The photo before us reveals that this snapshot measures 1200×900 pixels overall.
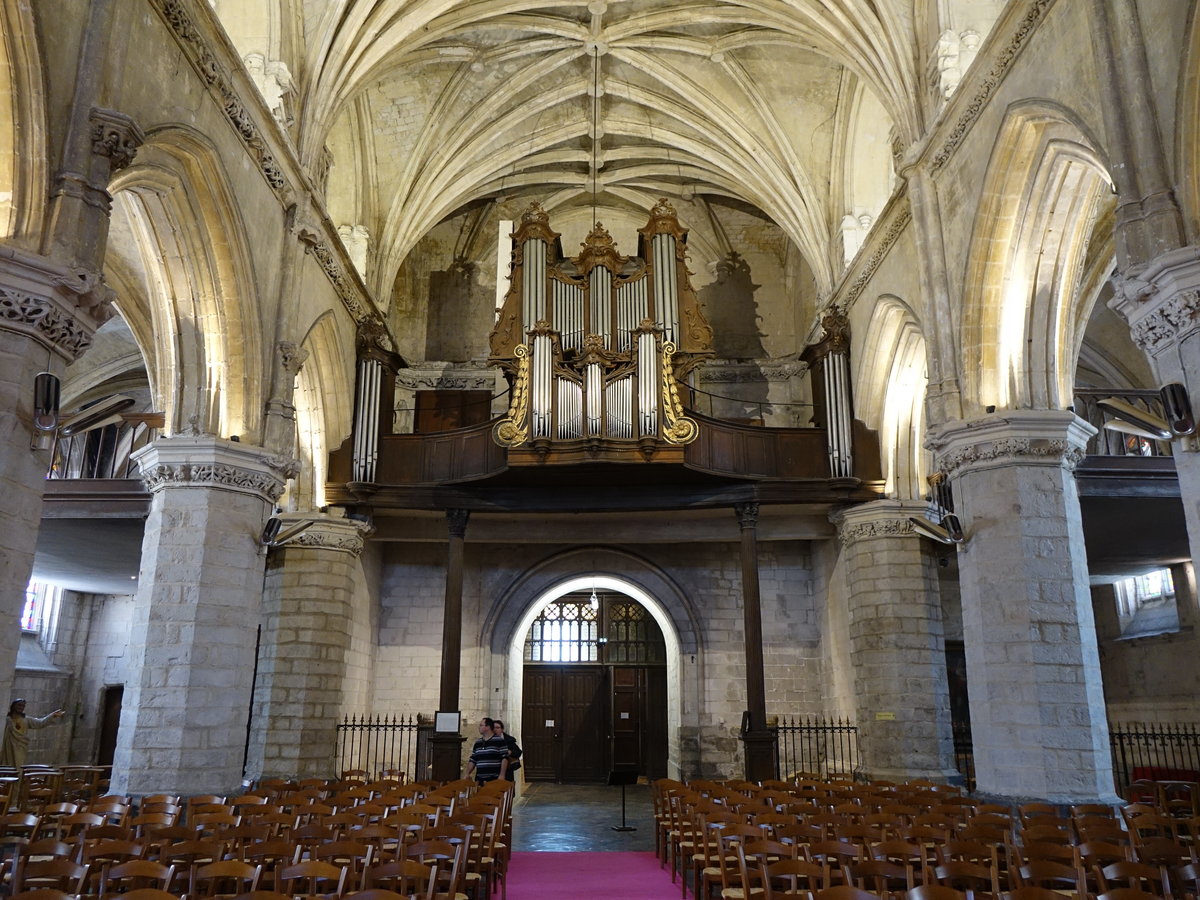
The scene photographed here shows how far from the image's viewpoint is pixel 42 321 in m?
7.33

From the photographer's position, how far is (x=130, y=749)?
1055 centimetres

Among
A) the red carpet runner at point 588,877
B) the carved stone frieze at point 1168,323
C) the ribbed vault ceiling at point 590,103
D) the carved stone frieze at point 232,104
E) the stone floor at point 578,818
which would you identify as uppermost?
the ribbed vault ceiling at point 590,103

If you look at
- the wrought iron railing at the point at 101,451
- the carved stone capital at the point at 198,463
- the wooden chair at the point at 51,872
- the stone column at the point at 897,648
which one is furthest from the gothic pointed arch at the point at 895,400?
the wooden chair at the point at 51,872

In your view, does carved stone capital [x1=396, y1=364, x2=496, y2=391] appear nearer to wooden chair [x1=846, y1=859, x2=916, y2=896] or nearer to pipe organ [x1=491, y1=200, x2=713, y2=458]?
pipe organ [x1=491, y1=200, x2=713, y2=458]

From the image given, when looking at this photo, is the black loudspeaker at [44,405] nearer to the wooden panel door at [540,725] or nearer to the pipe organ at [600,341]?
the pipe organ at [600,341]

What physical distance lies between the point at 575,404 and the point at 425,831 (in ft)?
29.9

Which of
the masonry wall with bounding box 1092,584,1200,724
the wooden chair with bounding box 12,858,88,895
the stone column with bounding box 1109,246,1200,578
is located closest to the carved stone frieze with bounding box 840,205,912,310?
the stone column with bounding box 1109,246,1200,578

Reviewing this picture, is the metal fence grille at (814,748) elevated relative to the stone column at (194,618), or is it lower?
lower

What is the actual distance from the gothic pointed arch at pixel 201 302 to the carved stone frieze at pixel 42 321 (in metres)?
4.09

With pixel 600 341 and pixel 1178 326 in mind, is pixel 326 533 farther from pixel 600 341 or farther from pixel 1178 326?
pixel 1178 326

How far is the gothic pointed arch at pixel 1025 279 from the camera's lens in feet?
37.1

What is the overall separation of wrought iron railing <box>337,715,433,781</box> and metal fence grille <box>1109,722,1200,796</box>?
39.8 feet

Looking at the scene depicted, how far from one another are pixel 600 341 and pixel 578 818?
24.4 feet

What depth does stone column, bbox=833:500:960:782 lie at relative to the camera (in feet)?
48.3
